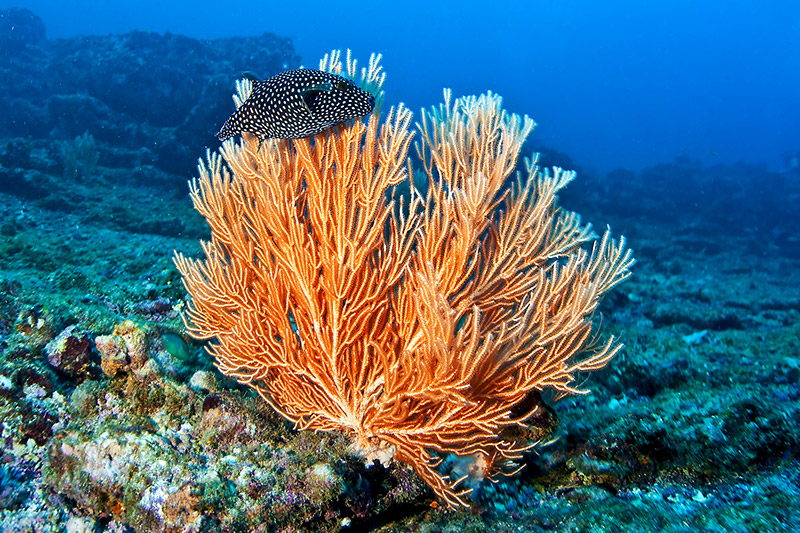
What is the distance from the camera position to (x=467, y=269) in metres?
3.33

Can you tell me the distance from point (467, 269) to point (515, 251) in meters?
0.56

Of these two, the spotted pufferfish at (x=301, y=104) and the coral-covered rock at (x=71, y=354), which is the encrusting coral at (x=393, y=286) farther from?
the coral-covered rock at (x=71, y=354)

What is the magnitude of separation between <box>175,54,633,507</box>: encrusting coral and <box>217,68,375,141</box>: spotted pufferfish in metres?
0.30

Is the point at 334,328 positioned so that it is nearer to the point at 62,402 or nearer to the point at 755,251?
the point at 62,402

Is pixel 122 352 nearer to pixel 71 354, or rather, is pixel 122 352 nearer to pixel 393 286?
pixel 71 354

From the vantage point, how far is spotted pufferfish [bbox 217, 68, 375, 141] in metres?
2.79

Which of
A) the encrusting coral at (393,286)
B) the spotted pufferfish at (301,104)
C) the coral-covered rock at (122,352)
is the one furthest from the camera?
the coral-covered rock at (122,352)

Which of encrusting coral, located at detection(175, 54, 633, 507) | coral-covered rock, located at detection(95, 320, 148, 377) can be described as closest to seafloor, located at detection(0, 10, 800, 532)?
coral-covered rock, located at detection(95, 320, 148, 377)

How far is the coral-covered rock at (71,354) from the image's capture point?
153 inches

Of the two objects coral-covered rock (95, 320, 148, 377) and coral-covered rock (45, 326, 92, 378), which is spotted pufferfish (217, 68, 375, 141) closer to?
coral-covered rock (95, 320, 148, 377)

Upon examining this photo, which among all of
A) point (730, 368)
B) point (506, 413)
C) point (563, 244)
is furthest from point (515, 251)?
point (730, 368)

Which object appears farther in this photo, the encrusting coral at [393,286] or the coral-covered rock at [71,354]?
the coral-covered rock at [71,354]

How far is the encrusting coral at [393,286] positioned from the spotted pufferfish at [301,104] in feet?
0.98

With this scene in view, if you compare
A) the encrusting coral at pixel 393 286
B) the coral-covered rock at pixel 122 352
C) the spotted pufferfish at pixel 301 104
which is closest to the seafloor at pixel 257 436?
the coral-covered rock at pixel 122 352
